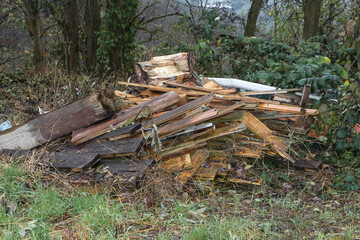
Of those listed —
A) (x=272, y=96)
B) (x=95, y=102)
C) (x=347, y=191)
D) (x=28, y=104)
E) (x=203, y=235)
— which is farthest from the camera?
(x=28, y=104)

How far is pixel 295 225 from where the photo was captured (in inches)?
115

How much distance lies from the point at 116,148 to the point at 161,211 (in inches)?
43.7

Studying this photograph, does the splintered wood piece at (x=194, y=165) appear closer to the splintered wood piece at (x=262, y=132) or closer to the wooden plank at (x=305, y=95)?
the splintered wood piece at (x=262, y=132)

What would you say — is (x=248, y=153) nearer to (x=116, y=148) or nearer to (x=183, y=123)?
(x=183, y=123)

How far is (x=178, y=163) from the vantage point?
13.6 ft

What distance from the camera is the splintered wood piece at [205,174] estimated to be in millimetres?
4004

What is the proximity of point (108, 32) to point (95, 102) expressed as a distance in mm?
5104

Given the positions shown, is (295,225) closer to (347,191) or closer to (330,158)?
(347,191)

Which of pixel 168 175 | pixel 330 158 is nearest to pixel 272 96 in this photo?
pixel 330 158

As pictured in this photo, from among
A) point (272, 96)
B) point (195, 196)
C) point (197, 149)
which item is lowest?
point (195, 196)

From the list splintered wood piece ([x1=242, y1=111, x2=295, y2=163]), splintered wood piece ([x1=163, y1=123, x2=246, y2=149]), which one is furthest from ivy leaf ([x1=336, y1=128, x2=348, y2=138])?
splintered wood piece ([x1=163, y1=123, x2=246, y2=149])

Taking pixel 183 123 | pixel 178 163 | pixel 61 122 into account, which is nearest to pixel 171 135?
pixel 183 123

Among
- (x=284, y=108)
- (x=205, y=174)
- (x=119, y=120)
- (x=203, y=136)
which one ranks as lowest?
(x=205, y=174)

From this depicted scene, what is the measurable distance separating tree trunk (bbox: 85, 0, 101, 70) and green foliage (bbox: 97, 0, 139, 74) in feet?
1.59
